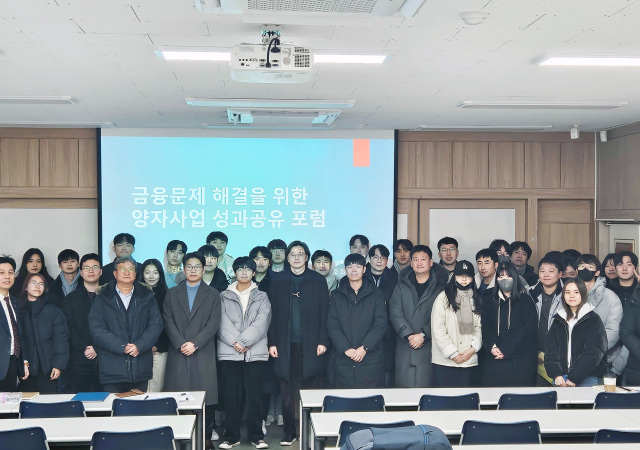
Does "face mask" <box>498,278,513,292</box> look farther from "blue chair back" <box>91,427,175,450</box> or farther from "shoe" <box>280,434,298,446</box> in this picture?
"blue chair back" <box>91,427,175,450</box>

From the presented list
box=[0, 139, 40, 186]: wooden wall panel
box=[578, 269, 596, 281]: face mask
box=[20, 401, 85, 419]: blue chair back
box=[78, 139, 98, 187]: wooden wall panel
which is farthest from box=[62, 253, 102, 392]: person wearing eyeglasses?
box=[578, 269, 596, 281]: face mask

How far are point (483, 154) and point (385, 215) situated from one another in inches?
62.4

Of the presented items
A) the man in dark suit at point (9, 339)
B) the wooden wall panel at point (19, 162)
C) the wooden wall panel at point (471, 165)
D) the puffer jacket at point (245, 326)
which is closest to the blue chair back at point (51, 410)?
the man in dark suit at point (9, 339)

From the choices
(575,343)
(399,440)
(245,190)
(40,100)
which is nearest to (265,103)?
(245,190)

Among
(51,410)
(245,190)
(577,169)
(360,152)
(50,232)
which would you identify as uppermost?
(360,152)

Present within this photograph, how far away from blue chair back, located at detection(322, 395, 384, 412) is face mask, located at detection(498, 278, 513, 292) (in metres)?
1.74

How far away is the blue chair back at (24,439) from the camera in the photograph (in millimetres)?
3023

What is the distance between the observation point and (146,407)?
371cm

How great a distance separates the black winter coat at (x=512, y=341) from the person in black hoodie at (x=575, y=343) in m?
0.27

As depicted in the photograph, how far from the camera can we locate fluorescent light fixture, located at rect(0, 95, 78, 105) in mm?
5575

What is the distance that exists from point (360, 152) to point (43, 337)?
14.8 feet

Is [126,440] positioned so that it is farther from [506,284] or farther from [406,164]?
[406,164]

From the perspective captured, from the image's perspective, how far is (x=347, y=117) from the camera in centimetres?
670

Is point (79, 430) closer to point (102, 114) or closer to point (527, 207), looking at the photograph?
point (102, 114)
